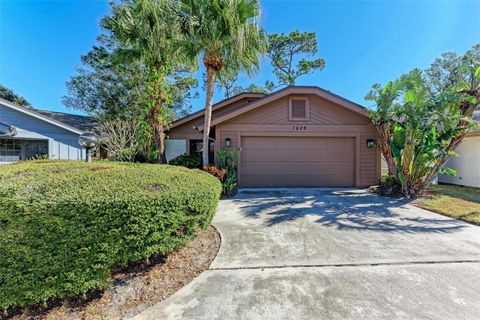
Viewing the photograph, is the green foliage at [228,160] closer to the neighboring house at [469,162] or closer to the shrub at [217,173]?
the shrub at [217,173]

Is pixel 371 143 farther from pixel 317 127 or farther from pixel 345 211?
pixel 345 211

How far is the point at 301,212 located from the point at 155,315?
430 cm

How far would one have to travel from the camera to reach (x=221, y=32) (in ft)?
23.5

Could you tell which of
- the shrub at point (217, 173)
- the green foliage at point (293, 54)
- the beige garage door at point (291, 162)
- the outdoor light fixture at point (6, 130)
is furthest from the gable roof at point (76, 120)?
the green foliage at point (293, 54)

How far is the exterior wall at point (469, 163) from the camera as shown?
948 cm

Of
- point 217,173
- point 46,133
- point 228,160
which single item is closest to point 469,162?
point 228,160

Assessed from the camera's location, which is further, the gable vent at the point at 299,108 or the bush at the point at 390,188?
the gable vent at the point at 299,108

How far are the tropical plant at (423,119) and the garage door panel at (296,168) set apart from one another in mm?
2043

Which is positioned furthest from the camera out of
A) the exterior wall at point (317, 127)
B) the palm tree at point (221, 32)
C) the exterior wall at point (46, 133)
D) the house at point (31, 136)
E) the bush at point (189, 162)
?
the exterior wall at point (46, 133)

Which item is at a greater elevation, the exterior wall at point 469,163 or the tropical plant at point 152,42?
the tropical plant at point 152,42

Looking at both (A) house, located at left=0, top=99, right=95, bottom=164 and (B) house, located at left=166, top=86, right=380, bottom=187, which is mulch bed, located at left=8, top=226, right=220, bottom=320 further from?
(A) house, located at left=0, top=99, right=95, bottom=164

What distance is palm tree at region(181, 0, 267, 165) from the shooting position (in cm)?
703

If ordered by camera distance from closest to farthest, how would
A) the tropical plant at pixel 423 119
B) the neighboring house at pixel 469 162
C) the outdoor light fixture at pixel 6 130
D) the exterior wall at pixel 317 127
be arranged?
the tropical plant at pixel 423 119, the exterior wall at pixel 317 127, the neighboring house at pixel 469 162, the outdoor light fixture at pixel 6 130

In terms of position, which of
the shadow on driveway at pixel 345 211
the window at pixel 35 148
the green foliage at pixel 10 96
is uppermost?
the green foliage at pixel 10 96
